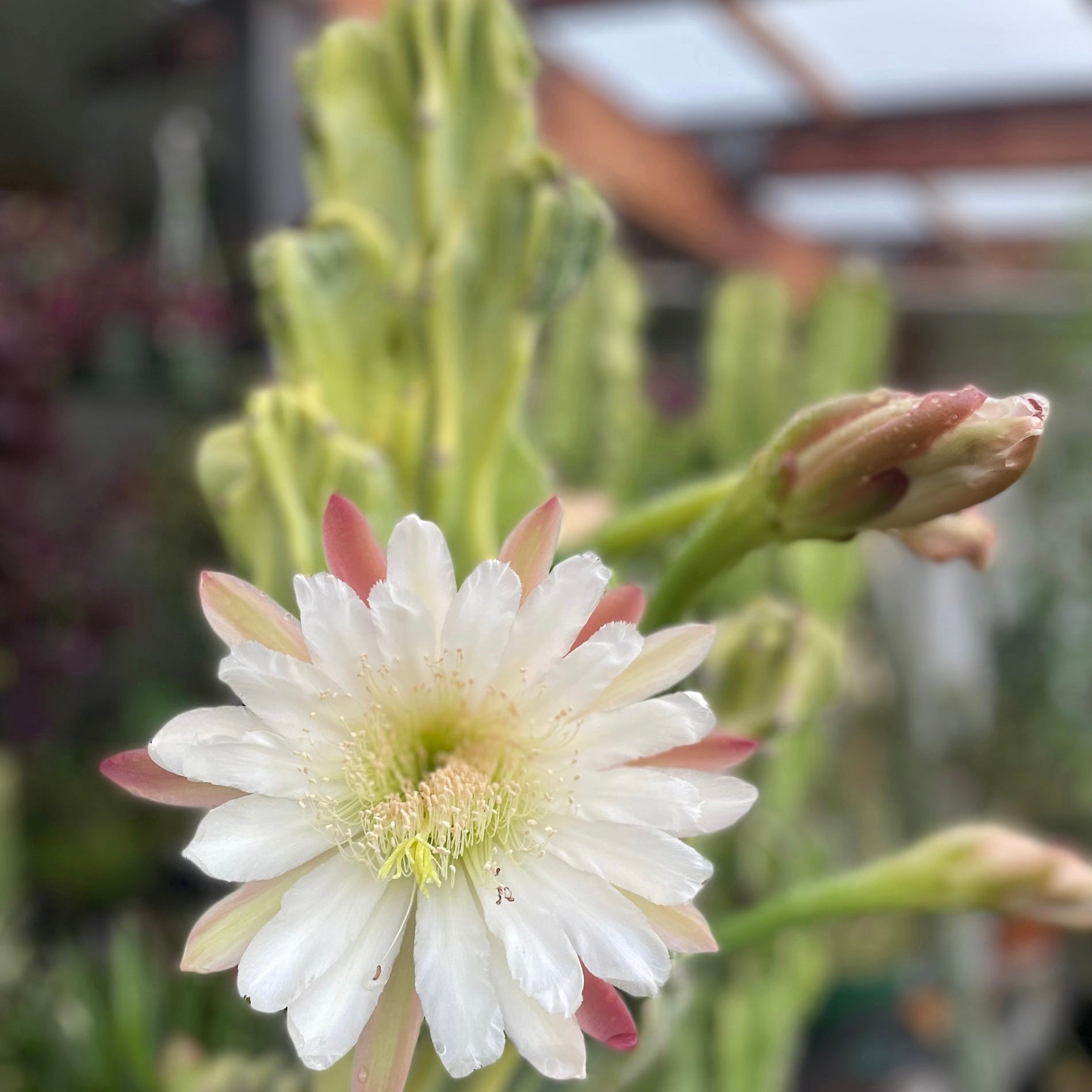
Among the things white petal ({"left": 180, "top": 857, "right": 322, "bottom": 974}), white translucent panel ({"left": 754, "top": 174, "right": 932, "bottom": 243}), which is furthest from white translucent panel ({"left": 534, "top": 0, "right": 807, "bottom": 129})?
white petal ({"left": 180, "top": 857, "right": 322, "bottom": 974})

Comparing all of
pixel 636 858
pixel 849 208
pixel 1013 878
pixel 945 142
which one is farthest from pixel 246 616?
pixel 849 208

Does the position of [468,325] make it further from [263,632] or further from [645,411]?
[645,411]

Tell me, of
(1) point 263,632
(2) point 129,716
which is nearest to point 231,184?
(2) point 129,716

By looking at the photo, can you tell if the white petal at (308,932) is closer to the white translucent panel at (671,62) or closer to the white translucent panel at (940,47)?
the white translucent panel at (671,62)

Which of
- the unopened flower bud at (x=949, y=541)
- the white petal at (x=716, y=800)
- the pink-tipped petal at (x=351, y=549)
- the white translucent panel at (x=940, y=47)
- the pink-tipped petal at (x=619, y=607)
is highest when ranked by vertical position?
the white translucent panel at (x=940, y=47)

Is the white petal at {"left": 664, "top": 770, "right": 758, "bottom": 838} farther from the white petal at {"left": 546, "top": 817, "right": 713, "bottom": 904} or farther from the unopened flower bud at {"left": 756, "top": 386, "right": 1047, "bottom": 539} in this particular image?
the unopened flower bud at {"left": 756, "top": 386, "right": 1047, "bottom": 539}

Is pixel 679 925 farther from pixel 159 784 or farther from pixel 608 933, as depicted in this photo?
pixel 159 784

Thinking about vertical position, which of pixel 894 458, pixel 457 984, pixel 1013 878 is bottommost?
pixel 1013 878

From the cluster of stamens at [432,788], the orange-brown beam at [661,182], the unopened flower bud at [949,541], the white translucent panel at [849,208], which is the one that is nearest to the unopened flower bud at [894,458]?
the unopened flower bud at [949,541]
